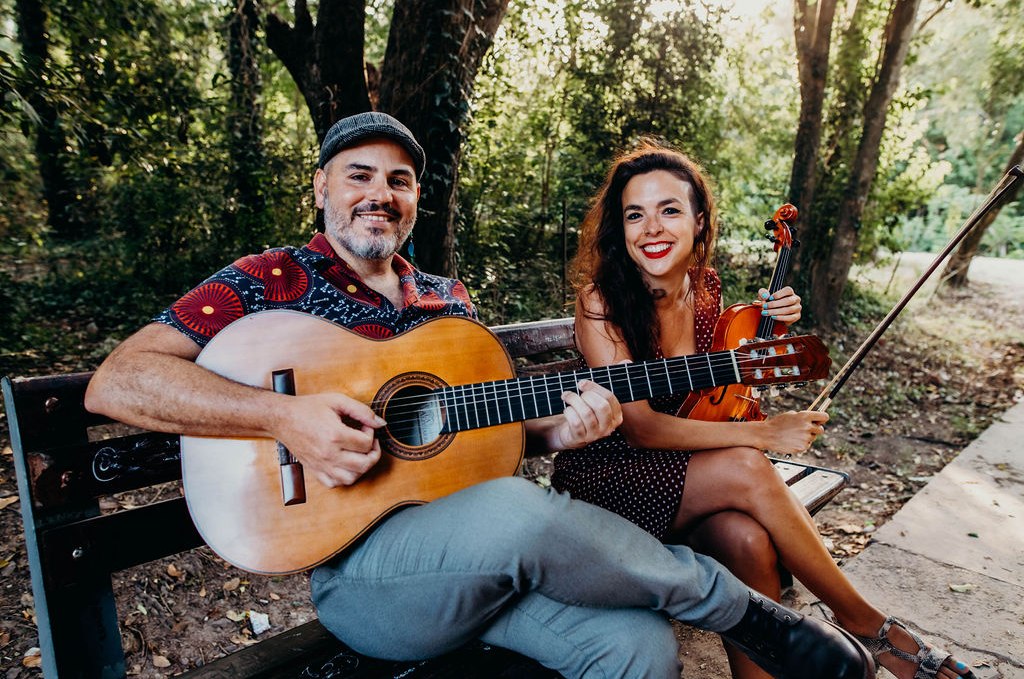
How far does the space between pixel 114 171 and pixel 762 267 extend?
8388 mm

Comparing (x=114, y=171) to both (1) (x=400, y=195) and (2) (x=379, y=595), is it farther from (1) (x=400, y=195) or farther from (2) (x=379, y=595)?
(2) (x=379, y=595)

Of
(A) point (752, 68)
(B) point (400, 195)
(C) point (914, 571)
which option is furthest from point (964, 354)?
(B) point (400, 195)

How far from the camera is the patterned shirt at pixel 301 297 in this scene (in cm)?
173

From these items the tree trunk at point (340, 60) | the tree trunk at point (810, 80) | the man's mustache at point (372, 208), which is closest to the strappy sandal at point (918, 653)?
the man's mustache at point (372, 208)

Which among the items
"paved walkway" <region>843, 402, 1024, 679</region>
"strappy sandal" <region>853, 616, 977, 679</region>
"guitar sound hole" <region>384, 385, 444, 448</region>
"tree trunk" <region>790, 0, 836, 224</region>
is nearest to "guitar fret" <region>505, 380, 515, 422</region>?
"guitar sound hole" <region>384, 385, 444, 448</region>

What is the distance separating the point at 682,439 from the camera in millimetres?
2070

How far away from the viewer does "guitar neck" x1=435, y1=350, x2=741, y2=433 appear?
181 cm

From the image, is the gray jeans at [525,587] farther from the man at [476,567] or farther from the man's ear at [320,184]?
the man's ear at [320,184]

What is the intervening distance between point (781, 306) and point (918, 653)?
118 centimetres

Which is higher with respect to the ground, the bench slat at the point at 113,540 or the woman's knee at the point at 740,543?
the bench slat at the point at 113,540

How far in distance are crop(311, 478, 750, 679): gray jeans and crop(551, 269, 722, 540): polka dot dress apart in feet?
1.38

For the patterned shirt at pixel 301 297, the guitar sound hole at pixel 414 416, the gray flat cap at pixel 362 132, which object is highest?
the gray flat cap at pixel 362 132

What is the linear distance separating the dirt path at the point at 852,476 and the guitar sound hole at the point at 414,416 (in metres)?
1.53

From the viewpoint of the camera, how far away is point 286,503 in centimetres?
158
